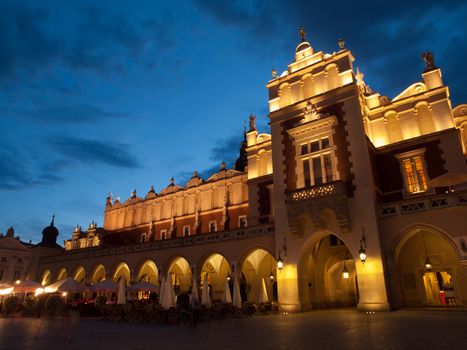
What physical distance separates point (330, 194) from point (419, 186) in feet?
19.8

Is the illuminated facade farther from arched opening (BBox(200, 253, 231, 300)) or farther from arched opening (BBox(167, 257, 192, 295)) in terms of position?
arched opening (BBox(167, 257, 192, 295))

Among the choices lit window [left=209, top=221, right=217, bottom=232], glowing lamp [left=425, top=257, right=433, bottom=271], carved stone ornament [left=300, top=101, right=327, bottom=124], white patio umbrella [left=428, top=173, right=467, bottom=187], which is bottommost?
glowing lamp [left=425, top=257, right=433, bottom=271]

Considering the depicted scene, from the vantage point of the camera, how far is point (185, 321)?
18.0m

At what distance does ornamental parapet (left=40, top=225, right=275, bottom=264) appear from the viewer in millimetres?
25927

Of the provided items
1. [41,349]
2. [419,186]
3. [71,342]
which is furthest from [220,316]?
[419,186]

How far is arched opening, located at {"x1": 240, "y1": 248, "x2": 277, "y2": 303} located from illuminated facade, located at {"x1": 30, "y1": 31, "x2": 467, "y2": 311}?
0.09m

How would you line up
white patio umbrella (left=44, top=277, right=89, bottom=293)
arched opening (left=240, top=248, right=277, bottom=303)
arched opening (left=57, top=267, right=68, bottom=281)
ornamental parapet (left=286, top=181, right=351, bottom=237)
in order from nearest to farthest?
ornamental parapet (left=286, top=181, right=351, bottom=237), white patio umbrella (left=44, top=277, right=89, bottom=293), arched opening (left=240, top=248, right=277, bottom=303), arched opening (left=57, top=267, right=68, bottom=281)

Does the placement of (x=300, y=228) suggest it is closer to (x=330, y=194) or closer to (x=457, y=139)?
(x=330, y=194)

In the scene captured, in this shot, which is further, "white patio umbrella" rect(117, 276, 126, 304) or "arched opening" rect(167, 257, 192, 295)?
"arched opening" rect(167, 257, 192, 295)

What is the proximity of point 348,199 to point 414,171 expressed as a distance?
5207 mm

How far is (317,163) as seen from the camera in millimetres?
24266

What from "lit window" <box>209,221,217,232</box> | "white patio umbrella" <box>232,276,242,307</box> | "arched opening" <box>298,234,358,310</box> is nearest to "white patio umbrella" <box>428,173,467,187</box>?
"arched opening" <box>298,234,358,310</box>

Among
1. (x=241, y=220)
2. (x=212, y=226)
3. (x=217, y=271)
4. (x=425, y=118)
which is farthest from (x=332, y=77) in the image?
(x=217, y=271)

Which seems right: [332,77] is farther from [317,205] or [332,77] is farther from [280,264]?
[280,264]
